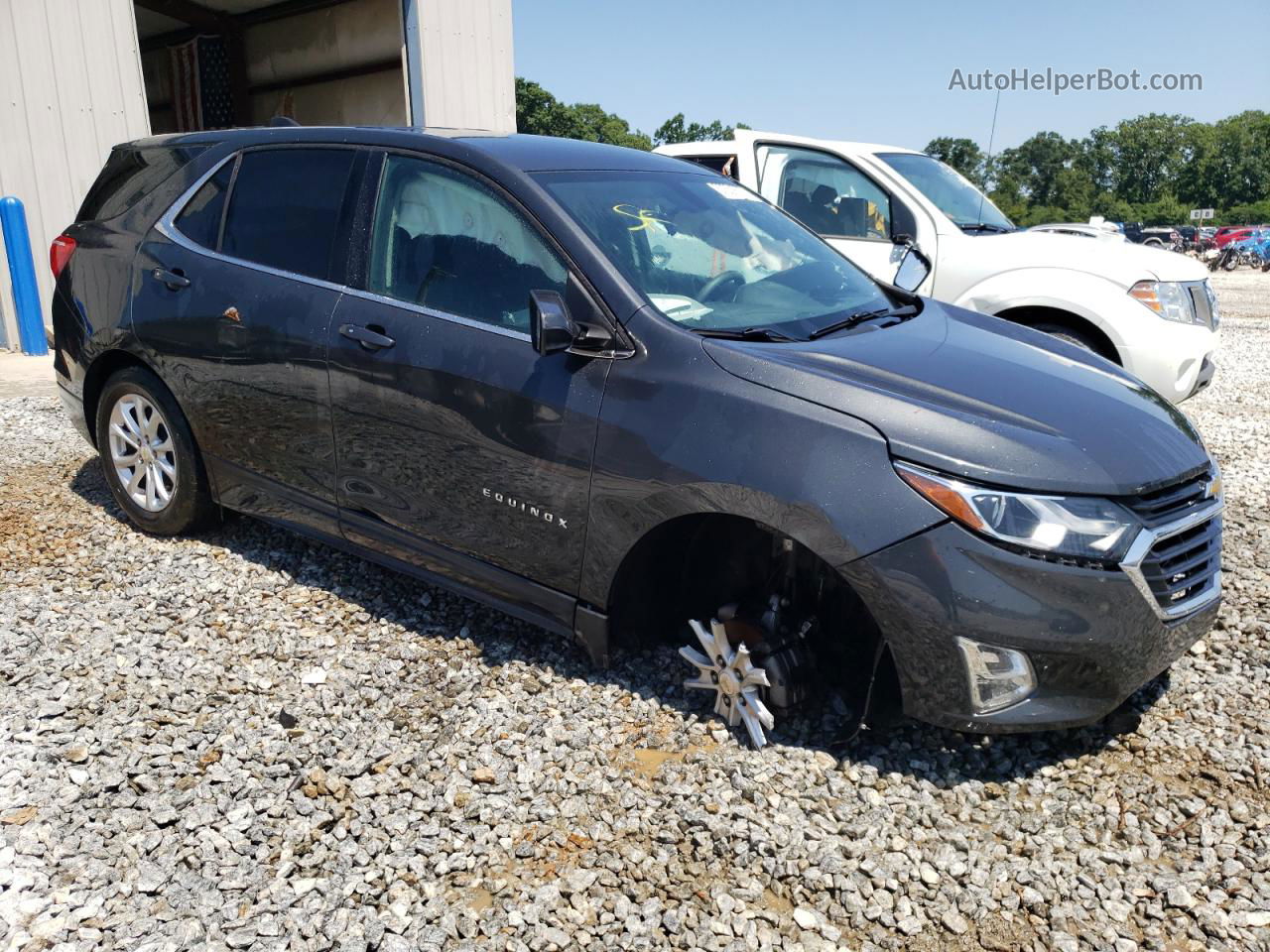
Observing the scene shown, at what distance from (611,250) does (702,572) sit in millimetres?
1074

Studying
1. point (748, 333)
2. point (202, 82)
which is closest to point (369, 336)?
point (748, 333)

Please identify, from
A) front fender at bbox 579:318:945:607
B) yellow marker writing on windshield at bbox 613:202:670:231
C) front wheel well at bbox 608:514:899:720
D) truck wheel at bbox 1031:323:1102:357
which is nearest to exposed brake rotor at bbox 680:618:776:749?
front wheel well at bbox 608:514:899:720

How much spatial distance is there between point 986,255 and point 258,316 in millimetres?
4568

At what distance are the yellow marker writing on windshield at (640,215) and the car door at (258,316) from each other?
105 cm

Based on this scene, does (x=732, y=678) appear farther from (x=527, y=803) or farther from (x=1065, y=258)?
(x=1065, y=258)

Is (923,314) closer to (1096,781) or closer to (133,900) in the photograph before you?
(1096,781)

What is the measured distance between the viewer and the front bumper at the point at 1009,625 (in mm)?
2445

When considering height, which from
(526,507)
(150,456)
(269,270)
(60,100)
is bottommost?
(150,456)

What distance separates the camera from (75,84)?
8852mm

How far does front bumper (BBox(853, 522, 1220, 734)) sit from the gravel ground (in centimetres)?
35

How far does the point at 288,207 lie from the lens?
3.75m

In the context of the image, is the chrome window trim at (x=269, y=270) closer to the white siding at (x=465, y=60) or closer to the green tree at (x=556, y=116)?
the white siding at (x=465, y=60)

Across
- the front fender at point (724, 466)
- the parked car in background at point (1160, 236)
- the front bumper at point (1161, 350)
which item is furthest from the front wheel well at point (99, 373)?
the parked car in background at point (1160, 236)

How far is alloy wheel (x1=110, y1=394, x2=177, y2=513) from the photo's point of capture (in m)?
4.28
